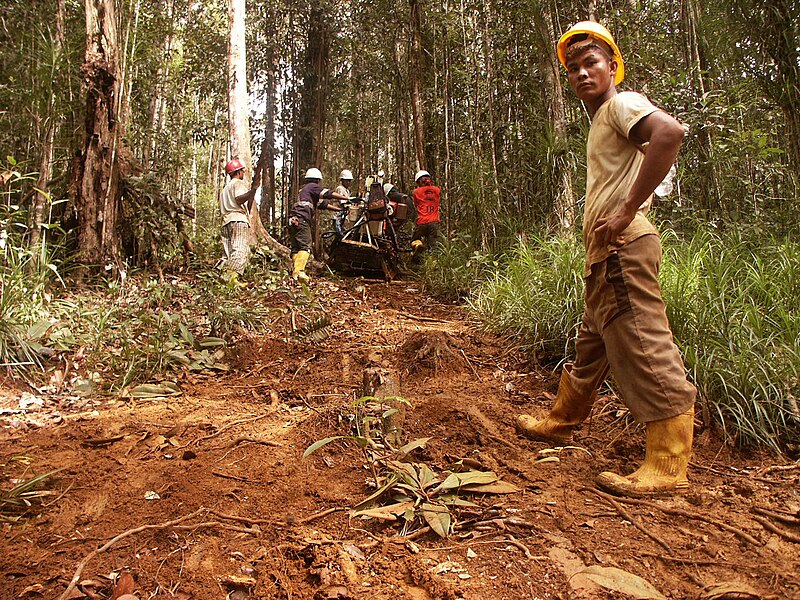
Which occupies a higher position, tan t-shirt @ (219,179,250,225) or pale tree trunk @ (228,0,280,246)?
pale tree trunk @ (228,0,280,246)

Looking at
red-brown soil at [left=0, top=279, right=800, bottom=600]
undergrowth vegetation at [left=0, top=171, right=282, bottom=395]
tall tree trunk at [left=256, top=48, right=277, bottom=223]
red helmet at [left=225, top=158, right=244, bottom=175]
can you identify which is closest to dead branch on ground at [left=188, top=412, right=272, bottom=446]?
red-brown soil at [left=0, top=279, right=800, bottom=600]

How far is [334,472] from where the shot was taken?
7.80 ft

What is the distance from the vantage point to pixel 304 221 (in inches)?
349

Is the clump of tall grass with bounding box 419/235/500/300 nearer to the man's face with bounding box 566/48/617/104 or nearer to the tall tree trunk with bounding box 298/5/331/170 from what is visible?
the man's face with bounding box 566/48/617/104

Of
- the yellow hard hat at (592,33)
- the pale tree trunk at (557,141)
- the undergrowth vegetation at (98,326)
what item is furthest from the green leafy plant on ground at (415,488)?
the pale tree trunk at (557,141)

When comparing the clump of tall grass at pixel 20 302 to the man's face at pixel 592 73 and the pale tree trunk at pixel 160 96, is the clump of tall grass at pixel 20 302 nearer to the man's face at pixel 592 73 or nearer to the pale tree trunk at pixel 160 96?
the man's face at pixel 592 73

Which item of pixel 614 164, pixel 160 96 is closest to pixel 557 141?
pixel 614 164

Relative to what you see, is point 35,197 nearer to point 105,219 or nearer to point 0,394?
point 105,219

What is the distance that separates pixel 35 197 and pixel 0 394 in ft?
9.40

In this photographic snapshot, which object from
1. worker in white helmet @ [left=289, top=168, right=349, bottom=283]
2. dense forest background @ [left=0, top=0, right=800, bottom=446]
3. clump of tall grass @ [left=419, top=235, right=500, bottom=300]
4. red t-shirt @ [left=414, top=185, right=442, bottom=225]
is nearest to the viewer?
dense forest background @ [left=0, top=0, right=800, bottom=446]

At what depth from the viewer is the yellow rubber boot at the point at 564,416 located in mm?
2648

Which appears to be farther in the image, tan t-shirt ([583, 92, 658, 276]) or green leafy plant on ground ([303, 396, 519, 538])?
tan t-shirt ([583, 92, 658, 276])

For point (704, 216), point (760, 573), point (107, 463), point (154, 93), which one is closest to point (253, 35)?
point (154, 93)

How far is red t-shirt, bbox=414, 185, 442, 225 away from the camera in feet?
33.0
